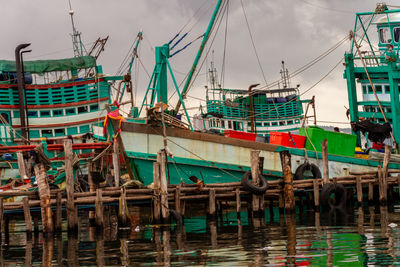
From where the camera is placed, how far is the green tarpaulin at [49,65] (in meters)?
46.2

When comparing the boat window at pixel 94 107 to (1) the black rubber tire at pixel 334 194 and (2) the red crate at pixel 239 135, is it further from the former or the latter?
(1) the black rubber tire at pixel 334 194

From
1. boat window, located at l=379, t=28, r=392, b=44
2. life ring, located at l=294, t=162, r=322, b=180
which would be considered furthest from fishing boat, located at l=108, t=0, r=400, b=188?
boat window, located at l=379, t=28, r=392, b=44

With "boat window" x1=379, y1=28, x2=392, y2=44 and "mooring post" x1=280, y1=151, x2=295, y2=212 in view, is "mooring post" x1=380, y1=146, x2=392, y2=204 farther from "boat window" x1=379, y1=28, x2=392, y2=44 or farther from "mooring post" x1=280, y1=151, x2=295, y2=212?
"boat window" x1=379, y1=28, x2=392, y2=44

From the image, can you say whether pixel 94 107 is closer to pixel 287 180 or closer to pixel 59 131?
pixel 59 131

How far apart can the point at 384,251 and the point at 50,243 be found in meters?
10.6

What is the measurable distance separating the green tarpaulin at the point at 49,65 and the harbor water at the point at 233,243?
1814 centimetres

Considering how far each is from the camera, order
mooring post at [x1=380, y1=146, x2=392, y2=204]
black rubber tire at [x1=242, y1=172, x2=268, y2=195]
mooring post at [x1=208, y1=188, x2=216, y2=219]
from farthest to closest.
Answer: mooring post at [x1=380, y1=146, x2=392, y2=204]
black rubber tire at [x1=242, y1=172, x2=268, y2=195]
mooring post at [x1=208, y1=188, x2=216, y2=219]

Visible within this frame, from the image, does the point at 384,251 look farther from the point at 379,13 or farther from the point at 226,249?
the point at 379,13

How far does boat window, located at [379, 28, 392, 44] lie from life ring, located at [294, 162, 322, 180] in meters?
15.9

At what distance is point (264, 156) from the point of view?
3250 centimetres

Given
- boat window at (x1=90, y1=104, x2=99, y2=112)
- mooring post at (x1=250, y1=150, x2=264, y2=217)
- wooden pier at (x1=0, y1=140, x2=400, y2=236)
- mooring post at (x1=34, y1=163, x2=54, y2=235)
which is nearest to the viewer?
mooring post at (x1=34, y1=163, x2=54, y2=235)

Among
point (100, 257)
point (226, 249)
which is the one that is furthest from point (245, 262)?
point (100, 257)

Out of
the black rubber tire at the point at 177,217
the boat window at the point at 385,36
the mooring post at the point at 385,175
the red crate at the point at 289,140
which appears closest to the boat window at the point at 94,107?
the red crate at the point at 289,140

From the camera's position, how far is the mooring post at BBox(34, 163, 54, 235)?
24.8 meters
